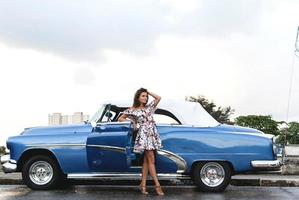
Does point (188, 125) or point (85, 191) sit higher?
point (188, 125)

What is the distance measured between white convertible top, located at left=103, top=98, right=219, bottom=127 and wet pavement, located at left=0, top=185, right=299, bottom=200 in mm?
1212

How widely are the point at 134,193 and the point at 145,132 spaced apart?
114cm

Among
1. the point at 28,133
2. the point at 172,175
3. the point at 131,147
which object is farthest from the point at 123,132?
the point at 28,133

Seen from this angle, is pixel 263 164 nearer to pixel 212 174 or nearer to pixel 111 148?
pixel 212 174

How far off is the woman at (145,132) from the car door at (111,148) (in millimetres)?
239

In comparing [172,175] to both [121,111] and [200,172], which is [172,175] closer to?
[200,172]

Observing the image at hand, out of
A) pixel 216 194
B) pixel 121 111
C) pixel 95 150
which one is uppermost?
pixel 121 111

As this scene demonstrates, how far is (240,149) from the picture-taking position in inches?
412

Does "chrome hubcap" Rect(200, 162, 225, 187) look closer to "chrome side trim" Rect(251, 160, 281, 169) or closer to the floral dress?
"chrome side trim" Rect(251, 160, 281, 169)

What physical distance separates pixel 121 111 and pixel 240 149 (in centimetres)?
221

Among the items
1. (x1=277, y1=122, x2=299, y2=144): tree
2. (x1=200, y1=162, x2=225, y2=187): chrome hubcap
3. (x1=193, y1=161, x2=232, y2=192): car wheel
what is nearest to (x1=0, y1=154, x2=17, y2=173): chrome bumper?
(x1=193, y1=161, x2=232, y2=192): car wheel

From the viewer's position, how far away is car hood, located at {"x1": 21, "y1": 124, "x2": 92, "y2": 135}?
35.1 ft

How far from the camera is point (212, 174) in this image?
418 inches

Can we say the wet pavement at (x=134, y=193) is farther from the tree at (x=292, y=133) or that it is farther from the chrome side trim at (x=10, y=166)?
the tree at (x=292, y=133)
